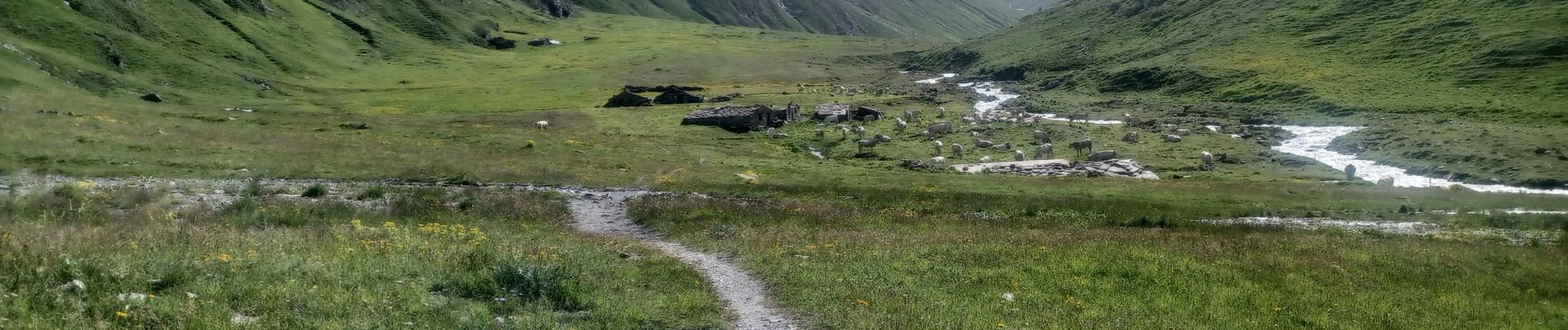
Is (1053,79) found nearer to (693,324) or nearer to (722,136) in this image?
(722,136)

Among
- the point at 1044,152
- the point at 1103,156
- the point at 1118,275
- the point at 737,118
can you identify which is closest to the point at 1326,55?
the point at 1103,156

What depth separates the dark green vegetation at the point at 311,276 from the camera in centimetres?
1148

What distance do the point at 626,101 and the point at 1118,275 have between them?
85.5 m

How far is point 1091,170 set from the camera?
57562mm

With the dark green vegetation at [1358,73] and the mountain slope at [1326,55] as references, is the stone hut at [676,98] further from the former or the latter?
the mountain slope at [1326,55]

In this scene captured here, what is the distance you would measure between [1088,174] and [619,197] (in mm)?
32340

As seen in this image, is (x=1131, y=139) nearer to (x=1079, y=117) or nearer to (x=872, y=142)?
(x=1079, y=117)

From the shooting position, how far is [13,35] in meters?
78.2

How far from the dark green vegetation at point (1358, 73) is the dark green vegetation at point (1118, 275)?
3925 centimetres

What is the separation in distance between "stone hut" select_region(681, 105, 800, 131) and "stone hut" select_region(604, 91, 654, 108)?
16574mm

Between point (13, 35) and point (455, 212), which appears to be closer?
point (455, 212)

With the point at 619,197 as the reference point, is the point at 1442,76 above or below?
above

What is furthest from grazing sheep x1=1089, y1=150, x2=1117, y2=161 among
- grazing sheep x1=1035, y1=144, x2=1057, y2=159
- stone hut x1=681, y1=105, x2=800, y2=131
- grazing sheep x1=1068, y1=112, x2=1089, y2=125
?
stone hut x1=681, y1=105, x2=800, y2=131

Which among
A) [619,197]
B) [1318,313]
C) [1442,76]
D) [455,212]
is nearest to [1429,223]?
[1318,313]
